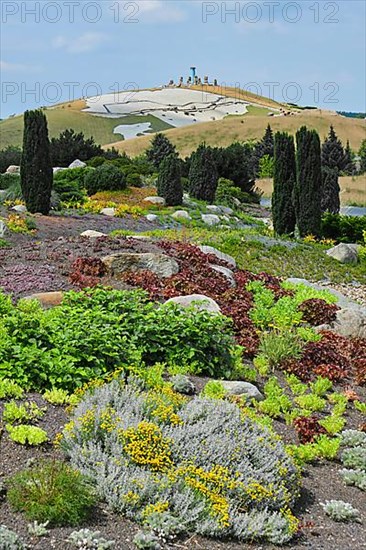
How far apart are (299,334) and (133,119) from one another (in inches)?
3974

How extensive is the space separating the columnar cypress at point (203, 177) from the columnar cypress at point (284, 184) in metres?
6.75

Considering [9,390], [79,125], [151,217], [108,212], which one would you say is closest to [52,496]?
[9,390]

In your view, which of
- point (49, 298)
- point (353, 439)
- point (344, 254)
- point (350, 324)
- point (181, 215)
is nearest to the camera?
point (353, 439)

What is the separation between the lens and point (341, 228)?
19891mm

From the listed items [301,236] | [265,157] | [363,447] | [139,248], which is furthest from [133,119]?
[363,447]

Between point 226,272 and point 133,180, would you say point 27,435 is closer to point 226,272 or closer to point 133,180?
point 226,272

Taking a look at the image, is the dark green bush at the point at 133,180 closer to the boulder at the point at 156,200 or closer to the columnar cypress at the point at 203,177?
the columnar cypress at the point at 203,177

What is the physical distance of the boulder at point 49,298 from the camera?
26.2ft

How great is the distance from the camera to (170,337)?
6555 millimetres

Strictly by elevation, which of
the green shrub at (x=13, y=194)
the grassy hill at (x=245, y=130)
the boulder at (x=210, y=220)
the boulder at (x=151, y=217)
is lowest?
the boulder at (x=210, y=220)

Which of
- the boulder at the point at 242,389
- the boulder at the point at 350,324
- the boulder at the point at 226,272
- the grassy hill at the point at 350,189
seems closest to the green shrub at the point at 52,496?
the boulder at the point at 242,389

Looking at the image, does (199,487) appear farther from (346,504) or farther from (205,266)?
→ (205,266)

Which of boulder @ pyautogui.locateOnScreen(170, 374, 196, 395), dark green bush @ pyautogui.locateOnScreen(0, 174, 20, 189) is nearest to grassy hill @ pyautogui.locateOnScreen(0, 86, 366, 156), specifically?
dark green bush @ pyautogui.locateOnScreen(0, 174, 20, 189)

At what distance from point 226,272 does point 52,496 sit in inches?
295
